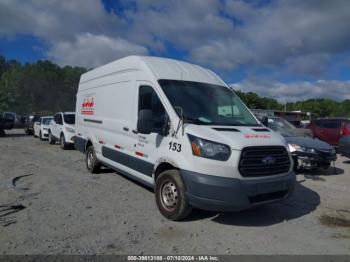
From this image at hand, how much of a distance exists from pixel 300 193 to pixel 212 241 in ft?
11.4

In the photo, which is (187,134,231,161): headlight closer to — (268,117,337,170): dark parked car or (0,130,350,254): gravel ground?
(0,130,350,254): gravel ground

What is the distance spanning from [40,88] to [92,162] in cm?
7855

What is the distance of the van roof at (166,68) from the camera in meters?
5.49

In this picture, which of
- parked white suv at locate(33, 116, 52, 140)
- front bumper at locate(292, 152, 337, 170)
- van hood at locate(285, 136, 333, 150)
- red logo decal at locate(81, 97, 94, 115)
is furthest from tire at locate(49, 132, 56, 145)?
front bumper at locate(292, 152, 337, 170)

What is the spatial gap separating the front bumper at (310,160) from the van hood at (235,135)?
3931 mm

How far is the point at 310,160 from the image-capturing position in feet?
27.3

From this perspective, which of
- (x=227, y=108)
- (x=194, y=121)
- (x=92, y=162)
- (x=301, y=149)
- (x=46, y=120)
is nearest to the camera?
(x=194, y=121)

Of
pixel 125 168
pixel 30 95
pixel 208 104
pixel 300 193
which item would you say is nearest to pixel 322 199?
pixel 300 193

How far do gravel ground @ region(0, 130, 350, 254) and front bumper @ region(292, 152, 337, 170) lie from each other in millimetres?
1193

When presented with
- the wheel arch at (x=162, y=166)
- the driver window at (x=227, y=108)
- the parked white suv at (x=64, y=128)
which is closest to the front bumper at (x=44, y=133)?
the parked white suv at (x=64, y=128)

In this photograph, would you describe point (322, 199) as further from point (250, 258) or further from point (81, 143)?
point (81, 143)

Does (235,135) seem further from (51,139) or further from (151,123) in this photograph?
(51,139)

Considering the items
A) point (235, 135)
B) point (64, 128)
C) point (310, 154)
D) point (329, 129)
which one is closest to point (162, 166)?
point (235, 135)

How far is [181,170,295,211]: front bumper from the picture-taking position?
4234 mm
